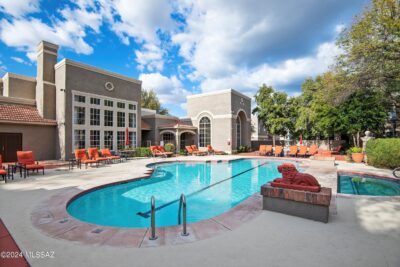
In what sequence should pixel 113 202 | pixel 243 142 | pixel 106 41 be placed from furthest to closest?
1. pixel 243 142
2. pixel 106 41
3. pixel 113 202

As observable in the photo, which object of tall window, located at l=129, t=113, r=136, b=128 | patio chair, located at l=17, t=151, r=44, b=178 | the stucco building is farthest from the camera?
tall window, located at l=129, t=113, r=136, b=128

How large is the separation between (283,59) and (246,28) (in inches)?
189

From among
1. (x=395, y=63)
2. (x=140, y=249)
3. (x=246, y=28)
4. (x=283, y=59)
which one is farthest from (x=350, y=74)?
(x=140, y=249)

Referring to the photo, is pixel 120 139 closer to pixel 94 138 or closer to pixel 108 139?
pixel 108 139

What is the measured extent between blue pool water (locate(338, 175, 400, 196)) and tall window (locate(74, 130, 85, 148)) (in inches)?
665

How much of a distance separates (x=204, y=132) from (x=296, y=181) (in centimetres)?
2009

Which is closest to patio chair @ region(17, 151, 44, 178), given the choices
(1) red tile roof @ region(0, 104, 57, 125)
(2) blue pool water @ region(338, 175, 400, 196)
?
(1) red tile roof @ region(0, 104, 57, 125)

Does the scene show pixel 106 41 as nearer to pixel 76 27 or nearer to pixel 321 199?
pixel 76 27

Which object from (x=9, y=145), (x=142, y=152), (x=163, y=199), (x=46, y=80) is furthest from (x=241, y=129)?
(x=9, y=145)

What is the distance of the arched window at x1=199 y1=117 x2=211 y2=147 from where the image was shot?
79.2 ft

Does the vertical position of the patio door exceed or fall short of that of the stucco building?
it falls short

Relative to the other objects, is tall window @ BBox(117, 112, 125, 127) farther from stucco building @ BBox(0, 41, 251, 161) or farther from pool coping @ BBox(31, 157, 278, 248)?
pool coping @ BBox(31, 157, 278, 248)

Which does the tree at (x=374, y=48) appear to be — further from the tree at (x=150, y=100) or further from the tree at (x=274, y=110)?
the tree at (x=150, y=100)

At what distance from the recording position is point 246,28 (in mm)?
11398
